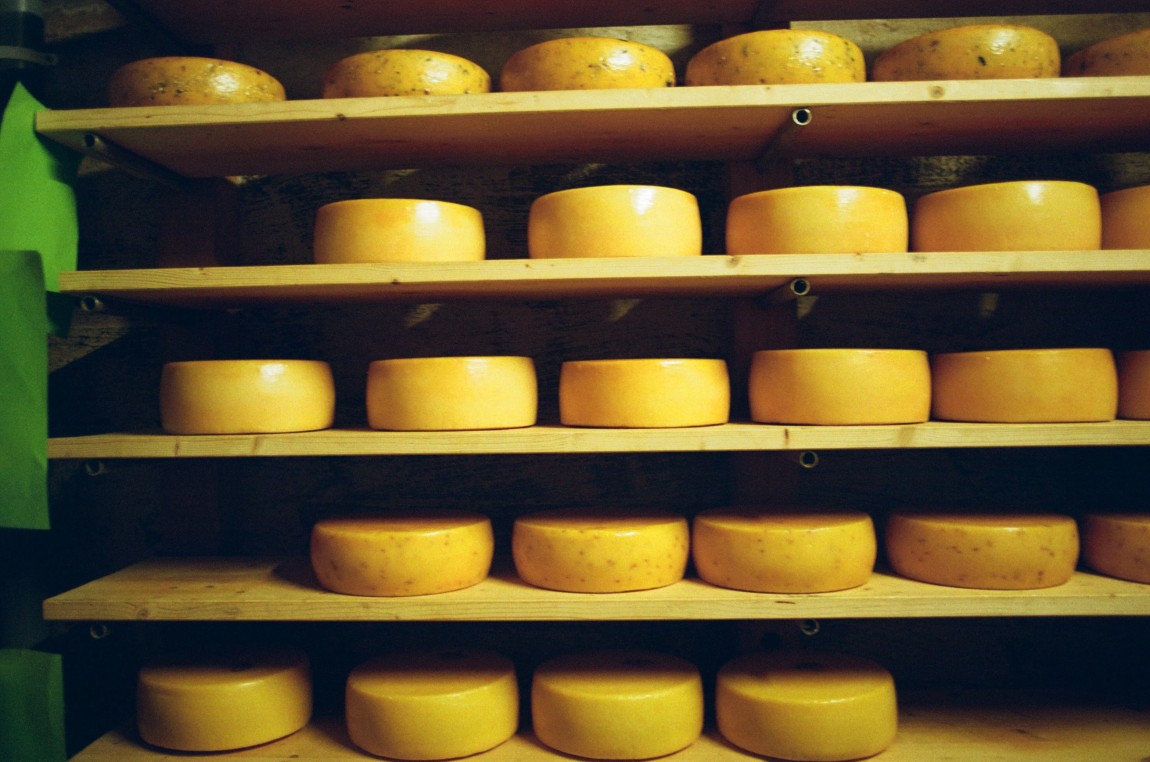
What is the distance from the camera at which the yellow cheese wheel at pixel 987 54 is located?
1196 millimetres

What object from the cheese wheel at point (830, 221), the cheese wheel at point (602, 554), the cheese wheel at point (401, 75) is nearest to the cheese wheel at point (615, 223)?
the cheese wheel at point (830, 221)

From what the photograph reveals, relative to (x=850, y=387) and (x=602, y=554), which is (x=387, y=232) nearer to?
(x=602, y=554)

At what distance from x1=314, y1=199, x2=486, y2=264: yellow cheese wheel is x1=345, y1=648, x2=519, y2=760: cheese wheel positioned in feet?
2.42

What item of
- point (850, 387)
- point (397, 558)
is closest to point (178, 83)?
point (397, 558)

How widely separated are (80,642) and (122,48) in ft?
4.52

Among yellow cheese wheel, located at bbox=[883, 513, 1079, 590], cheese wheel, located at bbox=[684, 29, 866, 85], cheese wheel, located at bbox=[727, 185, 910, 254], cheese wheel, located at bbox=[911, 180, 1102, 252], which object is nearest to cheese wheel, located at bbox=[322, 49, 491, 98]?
cheese wheel, located at bbox=[684, 29, 866, 85]

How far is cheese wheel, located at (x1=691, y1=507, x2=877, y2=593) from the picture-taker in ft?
3.78

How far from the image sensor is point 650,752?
1.15 metres

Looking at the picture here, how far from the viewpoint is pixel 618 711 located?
1135 millimetres

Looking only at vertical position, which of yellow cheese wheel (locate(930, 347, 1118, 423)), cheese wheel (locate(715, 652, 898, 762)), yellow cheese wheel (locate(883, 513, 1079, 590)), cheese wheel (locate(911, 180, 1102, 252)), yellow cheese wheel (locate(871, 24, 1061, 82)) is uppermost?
yellow cheese wheel (locate(871, 24, 1061, 82))

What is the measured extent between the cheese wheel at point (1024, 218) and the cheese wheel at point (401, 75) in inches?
35.1

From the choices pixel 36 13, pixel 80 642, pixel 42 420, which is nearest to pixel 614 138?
pixel 42 420

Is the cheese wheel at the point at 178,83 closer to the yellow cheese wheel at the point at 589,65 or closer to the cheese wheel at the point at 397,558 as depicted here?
the yellow cheese wheel at the point at 589,65

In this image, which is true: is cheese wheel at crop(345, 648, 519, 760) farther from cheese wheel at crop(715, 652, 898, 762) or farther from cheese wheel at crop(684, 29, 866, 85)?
cheese wheel at crop(684, 29, 866, 85)
